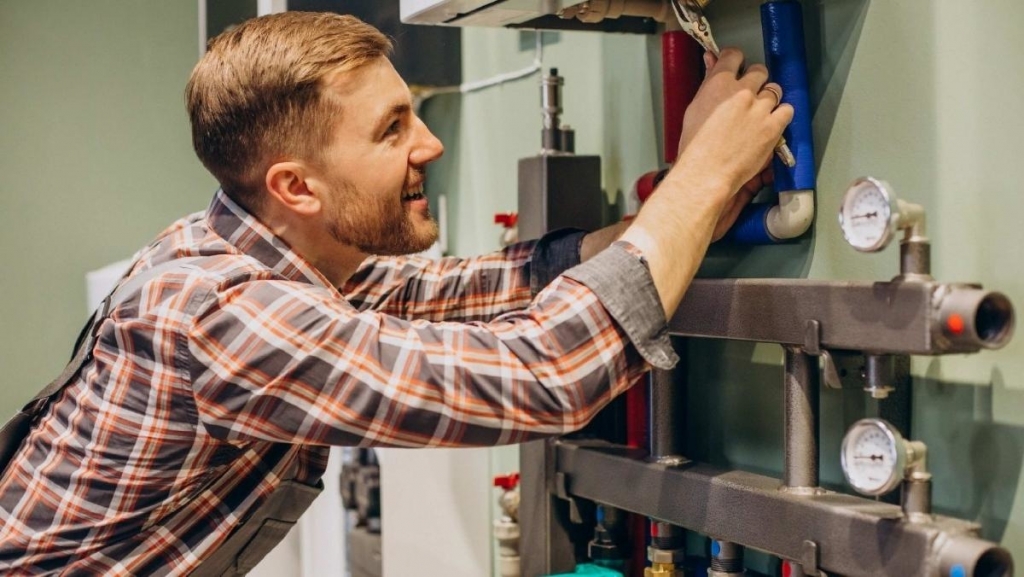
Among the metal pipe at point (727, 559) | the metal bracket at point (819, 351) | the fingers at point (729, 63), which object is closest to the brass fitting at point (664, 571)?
the metal pipe at point (727, 559)

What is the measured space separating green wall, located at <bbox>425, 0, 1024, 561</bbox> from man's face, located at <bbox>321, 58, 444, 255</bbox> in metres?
0.35

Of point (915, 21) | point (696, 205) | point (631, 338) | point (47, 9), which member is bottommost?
point (631, 338)

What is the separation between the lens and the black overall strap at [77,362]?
44.7 inches

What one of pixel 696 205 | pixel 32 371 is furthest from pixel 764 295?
pixel 32 371

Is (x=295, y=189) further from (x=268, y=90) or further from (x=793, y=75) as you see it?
(x=793, y=75)

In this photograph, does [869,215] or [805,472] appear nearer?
[869,215]

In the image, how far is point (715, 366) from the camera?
53.3 inches

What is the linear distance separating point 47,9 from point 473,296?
64.9 inches

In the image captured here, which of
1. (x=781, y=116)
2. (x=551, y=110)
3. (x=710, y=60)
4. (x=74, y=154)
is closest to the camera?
(x=781, y=116)

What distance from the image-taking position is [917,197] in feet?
3.50

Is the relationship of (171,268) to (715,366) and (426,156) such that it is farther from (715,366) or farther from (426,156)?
(715,366)

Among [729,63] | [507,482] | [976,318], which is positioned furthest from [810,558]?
[507,482]

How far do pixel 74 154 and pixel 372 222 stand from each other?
166cm

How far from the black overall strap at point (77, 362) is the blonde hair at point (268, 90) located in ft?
0.47
